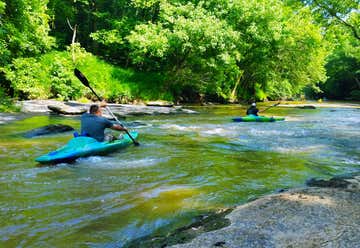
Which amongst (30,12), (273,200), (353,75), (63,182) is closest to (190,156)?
(63,182)

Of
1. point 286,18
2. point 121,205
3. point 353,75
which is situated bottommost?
point 121,205

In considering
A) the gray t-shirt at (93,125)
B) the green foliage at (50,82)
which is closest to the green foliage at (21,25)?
the green foliage at (50,82)

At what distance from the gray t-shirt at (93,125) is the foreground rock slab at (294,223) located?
4.46 metres

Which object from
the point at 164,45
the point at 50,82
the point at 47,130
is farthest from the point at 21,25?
the point at 164,45

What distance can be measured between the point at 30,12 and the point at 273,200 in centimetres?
1604

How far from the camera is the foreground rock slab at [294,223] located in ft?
9.55

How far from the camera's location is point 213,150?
8.34m

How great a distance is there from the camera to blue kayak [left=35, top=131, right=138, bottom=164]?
20.9 feet

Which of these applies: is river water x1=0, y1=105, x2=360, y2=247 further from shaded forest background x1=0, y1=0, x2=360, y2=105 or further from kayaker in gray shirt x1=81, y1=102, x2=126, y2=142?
shaded forest background x1=0, y1=0, x2=360, y2=105

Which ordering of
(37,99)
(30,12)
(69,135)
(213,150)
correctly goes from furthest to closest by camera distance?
(37,99)
(30,12)
(69,135)
(213,150)

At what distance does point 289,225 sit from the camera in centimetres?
327

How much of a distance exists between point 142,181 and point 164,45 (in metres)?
16.7

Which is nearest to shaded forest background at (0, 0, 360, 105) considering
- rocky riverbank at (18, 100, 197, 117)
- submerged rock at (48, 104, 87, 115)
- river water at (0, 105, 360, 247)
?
rocky riverbank at (18, 100, 197, 117)

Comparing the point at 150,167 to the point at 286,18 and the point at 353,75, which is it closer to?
the point at 286,18
